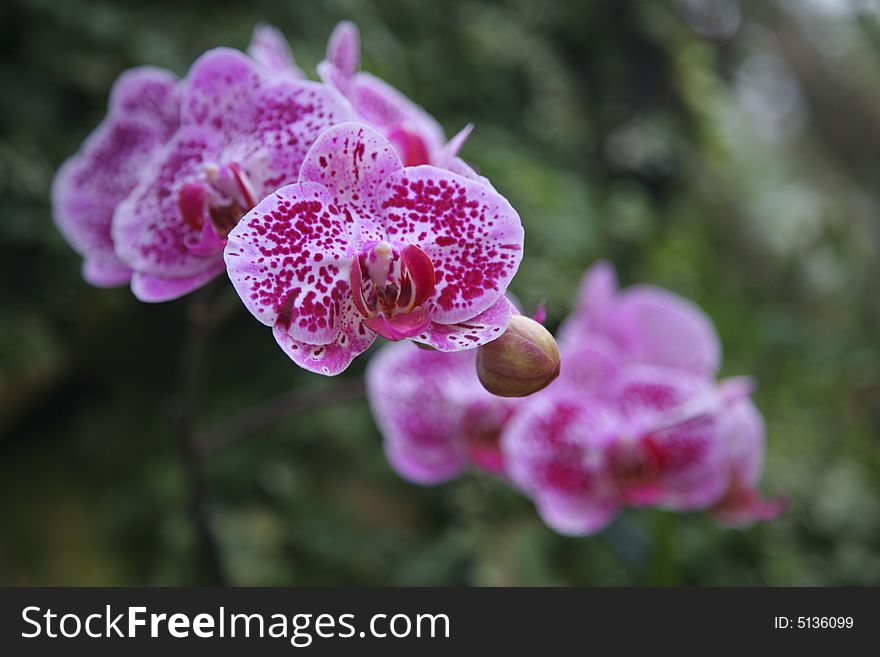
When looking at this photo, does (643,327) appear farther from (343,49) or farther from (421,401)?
(343,49)

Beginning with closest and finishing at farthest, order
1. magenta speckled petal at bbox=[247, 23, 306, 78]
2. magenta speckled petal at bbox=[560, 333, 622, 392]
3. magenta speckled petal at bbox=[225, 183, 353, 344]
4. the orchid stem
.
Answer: magenta speckled petal at bbox=[225, 183, 353, 344]
magenta speckled petal at bbox=[247, 23, 306, 78]
the orchid stem
magenta speckled petal at bbox=[560, 333, 622, 392]

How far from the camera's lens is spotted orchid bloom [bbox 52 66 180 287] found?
508 millimetres

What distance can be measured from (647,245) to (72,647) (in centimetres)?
114

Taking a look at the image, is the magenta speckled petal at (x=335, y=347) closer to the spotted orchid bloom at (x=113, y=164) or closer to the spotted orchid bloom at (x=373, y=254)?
the spotted orchid bloom at (x=373, y=254)

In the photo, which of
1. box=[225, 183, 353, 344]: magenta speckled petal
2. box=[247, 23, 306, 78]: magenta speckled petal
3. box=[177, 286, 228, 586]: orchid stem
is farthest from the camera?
box=[177, 286, 228, 586]: orchid stem

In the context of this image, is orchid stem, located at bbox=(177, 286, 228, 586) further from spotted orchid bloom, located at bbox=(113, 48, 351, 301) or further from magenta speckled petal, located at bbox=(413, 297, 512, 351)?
magenta speckled petal, located at bbox=(413, 297, 512, 351)

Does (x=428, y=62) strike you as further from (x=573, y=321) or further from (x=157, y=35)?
(x=573, y=321)

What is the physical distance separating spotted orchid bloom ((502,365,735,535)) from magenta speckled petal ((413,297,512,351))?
292 millimetres

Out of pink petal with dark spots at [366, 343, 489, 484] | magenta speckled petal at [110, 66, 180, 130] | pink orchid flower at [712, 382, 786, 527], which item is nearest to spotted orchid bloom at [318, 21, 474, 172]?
magenta speckled petal at [110, 66, 180, 130]

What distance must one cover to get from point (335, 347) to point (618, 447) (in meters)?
0.36

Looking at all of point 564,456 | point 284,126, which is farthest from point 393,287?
point 564,456

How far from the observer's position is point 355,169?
0.39 m

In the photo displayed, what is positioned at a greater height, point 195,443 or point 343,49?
point 343,49

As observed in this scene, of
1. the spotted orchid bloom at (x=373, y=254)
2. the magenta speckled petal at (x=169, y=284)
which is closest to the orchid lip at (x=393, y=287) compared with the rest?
the spotted orchid bloom at (x=373, y=254)
